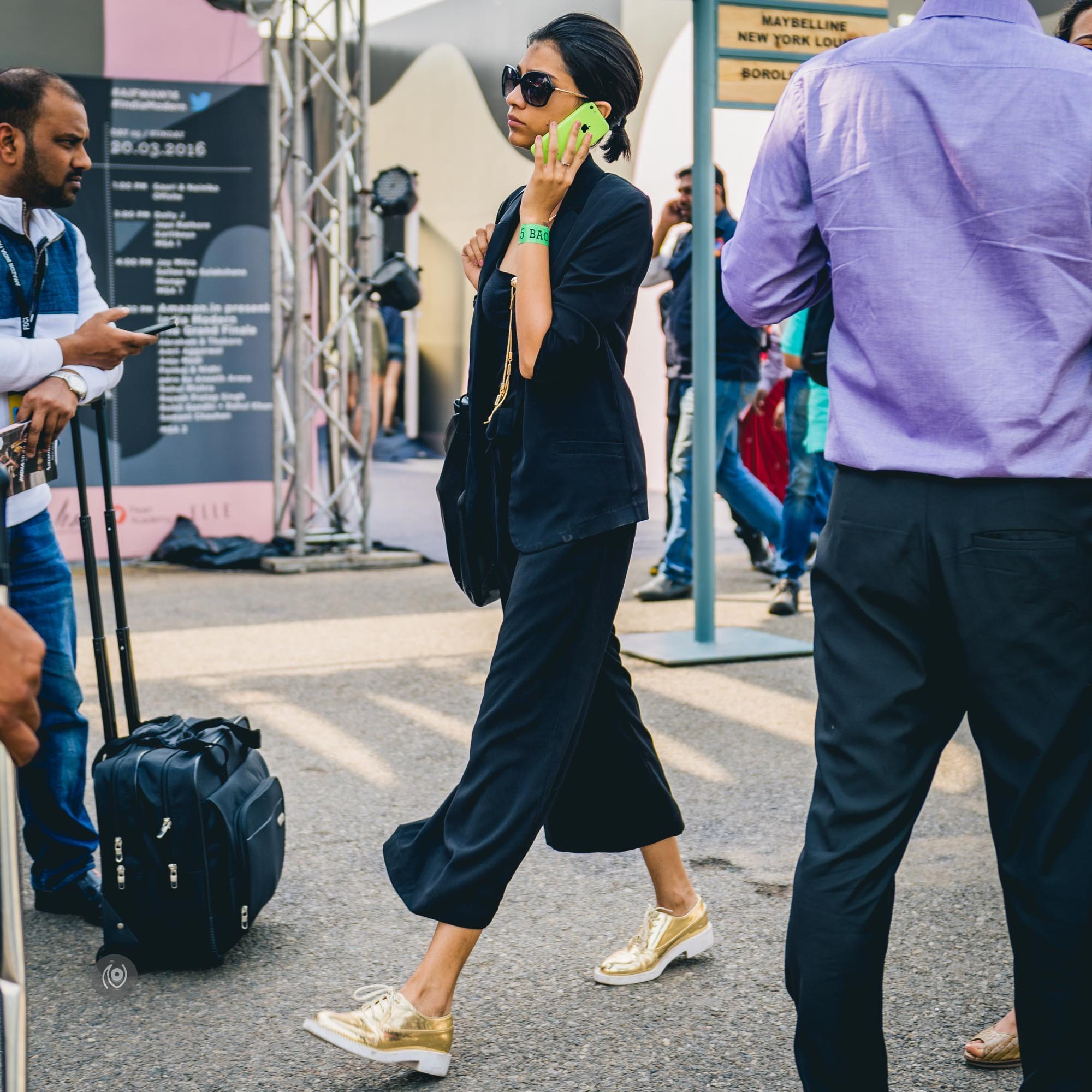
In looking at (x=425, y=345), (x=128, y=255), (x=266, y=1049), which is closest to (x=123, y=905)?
(x=266, y=1049)

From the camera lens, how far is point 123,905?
324 centimetres

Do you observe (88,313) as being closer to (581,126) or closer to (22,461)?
(22,461)

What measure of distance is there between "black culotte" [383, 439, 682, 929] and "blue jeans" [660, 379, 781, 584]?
491 cm

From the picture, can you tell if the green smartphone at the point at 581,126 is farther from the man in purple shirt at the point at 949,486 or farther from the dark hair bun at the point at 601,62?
the man in purple shirt at the point at 949,486

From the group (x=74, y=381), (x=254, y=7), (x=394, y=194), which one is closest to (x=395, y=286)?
(x=394, y=194)

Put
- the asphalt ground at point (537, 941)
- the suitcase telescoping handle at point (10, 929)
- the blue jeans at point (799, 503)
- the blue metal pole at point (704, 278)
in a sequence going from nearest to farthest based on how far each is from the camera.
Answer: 1. the suitcase telescoping handle at point (10, 929)
2. the asphalt ground at point (537, 941)
3. the blue metal pole at point (704, 278)
4. the blue jeans at point (799, 503)

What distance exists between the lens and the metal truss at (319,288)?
9727 millimetres

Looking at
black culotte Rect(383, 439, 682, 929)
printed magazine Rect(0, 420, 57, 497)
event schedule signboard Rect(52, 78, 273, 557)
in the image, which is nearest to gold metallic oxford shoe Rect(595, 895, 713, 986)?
black culotte Rect(383, 439, 682, 929)

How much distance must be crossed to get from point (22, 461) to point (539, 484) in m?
1.13

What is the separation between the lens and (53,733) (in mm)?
3574

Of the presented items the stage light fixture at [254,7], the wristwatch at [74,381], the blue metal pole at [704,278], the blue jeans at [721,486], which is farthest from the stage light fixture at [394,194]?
the wristwatch at [74,381]

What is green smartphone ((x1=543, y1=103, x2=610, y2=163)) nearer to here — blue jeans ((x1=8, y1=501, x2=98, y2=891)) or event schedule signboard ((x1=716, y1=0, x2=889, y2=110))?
blue jeans ((x1=8, y1=501, x2=98, y2=891))

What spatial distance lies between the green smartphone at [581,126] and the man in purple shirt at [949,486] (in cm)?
59

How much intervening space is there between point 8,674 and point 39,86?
227cm
